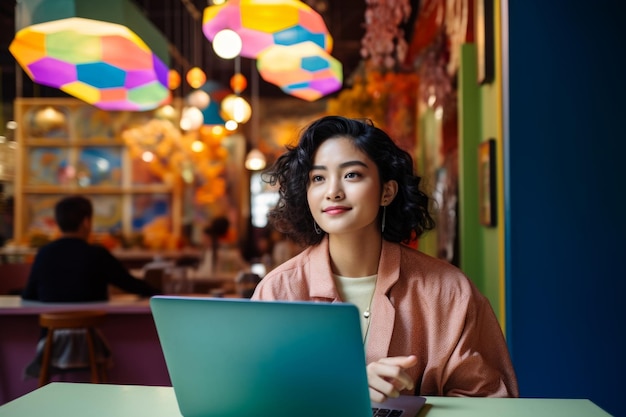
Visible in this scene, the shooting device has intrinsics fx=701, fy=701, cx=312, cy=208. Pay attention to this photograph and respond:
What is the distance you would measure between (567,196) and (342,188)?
1.74 m

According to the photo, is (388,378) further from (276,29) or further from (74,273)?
(74,273)

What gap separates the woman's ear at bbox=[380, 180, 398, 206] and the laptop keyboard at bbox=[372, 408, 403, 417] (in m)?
0.62

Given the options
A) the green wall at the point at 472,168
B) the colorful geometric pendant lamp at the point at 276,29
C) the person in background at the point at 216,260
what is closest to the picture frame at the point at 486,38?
A: the green wall at the point at 472,168

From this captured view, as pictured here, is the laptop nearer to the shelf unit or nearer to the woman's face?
the woman's face

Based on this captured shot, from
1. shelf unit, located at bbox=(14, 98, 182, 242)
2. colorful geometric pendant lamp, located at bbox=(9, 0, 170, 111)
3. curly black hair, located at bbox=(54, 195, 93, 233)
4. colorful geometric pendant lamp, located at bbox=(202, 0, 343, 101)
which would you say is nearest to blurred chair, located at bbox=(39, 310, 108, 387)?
curly black hair, located at bbox=(54, 195, 93, 233)

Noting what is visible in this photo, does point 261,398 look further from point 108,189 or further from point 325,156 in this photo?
point 108,189

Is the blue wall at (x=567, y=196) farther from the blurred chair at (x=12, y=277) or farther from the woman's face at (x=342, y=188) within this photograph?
the blurred chair at (x=12, y=277)

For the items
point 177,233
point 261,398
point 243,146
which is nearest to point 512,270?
point 261,398

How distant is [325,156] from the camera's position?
1.85 metres

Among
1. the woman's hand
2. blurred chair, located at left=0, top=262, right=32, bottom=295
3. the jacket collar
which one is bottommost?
blurred chair, located at left=0, top=262, right=32, bottom=295

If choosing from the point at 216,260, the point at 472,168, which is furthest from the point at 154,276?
the point at 472,168

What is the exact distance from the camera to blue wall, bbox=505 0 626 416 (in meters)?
3.15

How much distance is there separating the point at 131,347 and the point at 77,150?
6.73 metres

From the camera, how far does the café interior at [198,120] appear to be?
3.73 metres
